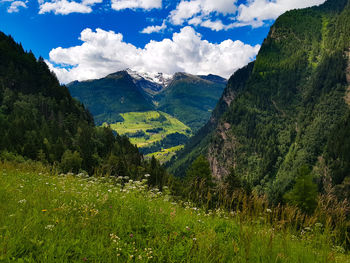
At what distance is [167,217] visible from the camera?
533 cm

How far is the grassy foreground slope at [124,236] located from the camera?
3557 millimetres

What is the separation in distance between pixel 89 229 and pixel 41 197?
2.32 metres

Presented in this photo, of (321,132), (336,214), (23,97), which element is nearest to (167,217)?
(336,214)

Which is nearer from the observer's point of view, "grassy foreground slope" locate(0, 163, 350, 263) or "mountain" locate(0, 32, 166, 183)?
"grassy foreground slope" locate(0, 163, 350, 263)

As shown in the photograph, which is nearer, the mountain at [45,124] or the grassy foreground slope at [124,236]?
the grassy foreground slope at [124,236]

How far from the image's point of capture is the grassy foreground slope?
3.56 metres

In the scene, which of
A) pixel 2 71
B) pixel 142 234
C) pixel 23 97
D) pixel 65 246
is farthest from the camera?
pixel 2 71

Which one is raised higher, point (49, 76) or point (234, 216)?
point (49, 76)

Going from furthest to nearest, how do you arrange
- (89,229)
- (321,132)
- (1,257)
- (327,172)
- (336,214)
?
(321,132), (327,172), (336,214), (89,229), (1,257)

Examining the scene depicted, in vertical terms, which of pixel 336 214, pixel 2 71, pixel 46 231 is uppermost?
pixel 2 71

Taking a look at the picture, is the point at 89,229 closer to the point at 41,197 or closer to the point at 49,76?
the point at 41,197

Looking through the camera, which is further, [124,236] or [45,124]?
[45,124]

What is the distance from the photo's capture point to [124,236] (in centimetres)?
451

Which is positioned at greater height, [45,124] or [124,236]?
[45,124]
